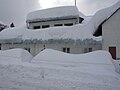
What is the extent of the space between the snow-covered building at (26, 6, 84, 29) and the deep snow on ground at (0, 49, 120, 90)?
41.0ft

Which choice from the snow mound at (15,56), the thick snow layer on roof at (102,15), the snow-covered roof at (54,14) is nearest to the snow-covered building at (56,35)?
the snow-covered roof at (54,14)

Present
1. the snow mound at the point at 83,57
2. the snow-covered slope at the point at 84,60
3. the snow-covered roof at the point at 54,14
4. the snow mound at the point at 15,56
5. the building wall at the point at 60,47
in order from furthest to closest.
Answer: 1. the snow-covered roof at the point at 54,14
2. the building wall at the point at 60,47
3. the snow mound at the point at 15,56
4. the snow mound at the point at 83,57
5. the snow-covered slope at the point at 84,60

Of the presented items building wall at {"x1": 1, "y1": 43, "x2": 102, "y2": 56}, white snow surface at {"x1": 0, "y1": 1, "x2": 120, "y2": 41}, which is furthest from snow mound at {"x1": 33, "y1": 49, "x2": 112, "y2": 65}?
building wall at {"x1": 1, "y1": 43, "x2": 102, "y2": 56}

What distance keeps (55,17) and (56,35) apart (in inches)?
215

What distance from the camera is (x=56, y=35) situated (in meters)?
25.0

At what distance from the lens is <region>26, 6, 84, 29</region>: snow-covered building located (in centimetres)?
2834

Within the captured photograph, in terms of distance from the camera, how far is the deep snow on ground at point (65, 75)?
903 cm

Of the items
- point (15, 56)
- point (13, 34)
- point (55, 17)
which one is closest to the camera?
point (15, 56)

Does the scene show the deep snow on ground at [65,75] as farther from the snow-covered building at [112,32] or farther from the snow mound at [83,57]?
the snow-covered building at [112,32]

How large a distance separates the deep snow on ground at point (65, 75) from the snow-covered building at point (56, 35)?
686 centimetres

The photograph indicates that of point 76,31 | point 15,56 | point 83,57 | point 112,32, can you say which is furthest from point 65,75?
point 76,31

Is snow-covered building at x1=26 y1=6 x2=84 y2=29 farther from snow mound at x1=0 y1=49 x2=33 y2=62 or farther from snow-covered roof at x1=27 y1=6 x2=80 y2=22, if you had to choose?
snow mound at x1=0 y1=49 x2=33 y2=62

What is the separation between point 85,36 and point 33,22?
12.9 metres

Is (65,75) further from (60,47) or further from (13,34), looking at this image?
(13,34)
